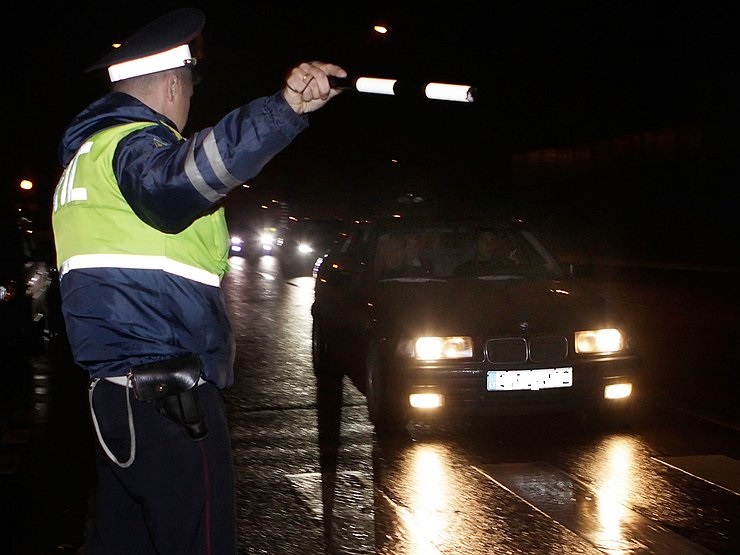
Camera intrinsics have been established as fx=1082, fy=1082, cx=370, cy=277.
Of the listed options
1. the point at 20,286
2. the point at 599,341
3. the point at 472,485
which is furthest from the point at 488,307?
the point at 20,286

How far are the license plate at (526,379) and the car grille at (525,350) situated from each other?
0.08 meters

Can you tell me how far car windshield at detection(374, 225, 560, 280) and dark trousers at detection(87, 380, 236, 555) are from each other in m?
6.06

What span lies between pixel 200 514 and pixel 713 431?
580 cm

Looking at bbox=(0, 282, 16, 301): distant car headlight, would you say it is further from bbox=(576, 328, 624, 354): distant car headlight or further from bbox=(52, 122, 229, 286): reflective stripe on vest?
bbox=(52, 122, 229, 286): reflective stripe on vest

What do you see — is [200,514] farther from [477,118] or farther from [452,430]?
→ [477,118]

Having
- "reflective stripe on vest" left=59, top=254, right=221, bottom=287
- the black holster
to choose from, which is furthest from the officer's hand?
the black holster

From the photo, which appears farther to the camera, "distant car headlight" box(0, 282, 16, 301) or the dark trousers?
"distant car headlight" box(0, 282, 16, 301)

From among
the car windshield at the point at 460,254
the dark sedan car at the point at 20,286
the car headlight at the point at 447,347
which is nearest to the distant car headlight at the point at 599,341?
the car headlight at the point at 447,347

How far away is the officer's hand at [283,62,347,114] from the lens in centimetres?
249

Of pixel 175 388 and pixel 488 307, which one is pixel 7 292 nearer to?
pixel 488 307

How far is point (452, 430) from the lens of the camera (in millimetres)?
7859

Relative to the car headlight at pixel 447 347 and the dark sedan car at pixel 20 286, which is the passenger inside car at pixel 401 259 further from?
the dark sedan car at pixel 20 286

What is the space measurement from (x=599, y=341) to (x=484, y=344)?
2.75 ft

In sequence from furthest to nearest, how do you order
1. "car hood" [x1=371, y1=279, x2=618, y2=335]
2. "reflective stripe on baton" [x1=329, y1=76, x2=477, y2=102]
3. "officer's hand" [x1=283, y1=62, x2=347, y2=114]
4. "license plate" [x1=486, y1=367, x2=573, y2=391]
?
"car hood" [x1=371, y1=279, x2=618, y2=335] < "license plate" [x1=486, y1=367, x2=573, y2=391] < "reflective stripe on baton" [x1=329, y1=76, x2=477, y2=102] < "officer's hand" [x1=283, y1=62, x2=347, y2=114]
